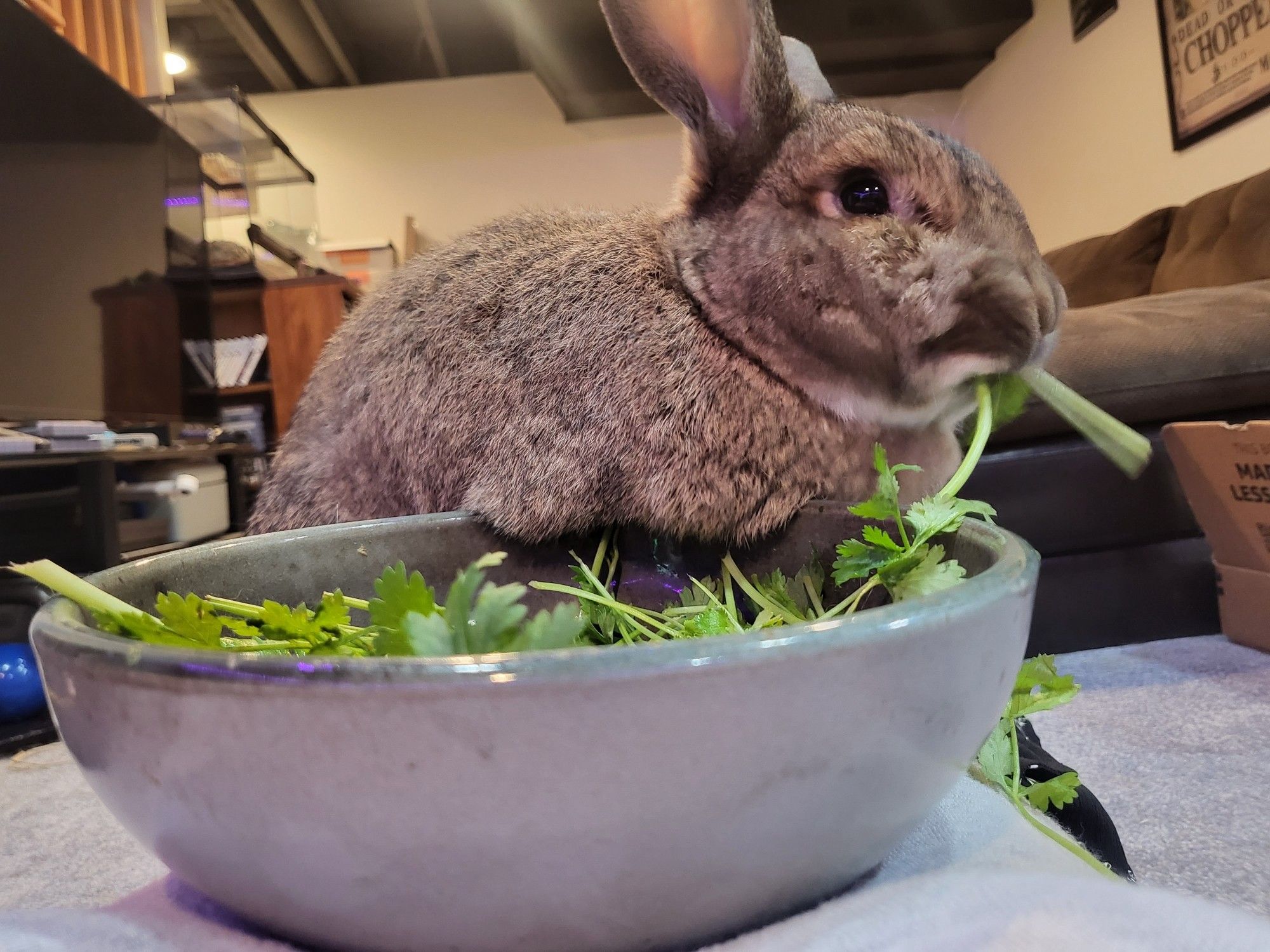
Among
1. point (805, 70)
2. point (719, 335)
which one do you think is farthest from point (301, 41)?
point (719, 335)

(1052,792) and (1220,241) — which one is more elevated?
(1220,241)

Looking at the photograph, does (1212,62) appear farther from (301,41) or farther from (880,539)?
(301,41)

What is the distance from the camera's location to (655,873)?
211 millimetres

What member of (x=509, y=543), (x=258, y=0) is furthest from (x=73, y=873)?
(x=258, y=0)

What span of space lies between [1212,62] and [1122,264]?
0.85 m

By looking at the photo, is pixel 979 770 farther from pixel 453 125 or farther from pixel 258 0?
pixel 453 125

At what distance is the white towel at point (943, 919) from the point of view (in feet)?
0.65

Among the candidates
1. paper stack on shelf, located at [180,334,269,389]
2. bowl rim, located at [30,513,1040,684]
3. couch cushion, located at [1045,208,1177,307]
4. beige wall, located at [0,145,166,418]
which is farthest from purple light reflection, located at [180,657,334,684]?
paper stack on shelf, located at [180,334,269,389]

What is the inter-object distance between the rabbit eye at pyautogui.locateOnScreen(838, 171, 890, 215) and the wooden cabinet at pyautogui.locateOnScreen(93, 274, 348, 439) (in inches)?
33.0

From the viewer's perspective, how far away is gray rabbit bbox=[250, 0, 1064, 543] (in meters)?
0.55

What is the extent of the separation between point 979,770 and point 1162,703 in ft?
3.53

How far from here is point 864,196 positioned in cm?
62

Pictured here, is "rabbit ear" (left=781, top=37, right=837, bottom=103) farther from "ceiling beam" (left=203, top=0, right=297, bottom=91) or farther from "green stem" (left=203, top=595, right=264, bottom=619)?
"ceiling beam" (left=203, top=0, right=297, bottom=91)

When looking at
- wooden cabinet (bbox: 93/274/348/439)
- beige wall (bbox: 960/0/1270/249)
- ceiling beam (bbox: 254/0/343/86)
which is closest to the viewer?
wooden cabinet (bbox: 93/274/348/439)
